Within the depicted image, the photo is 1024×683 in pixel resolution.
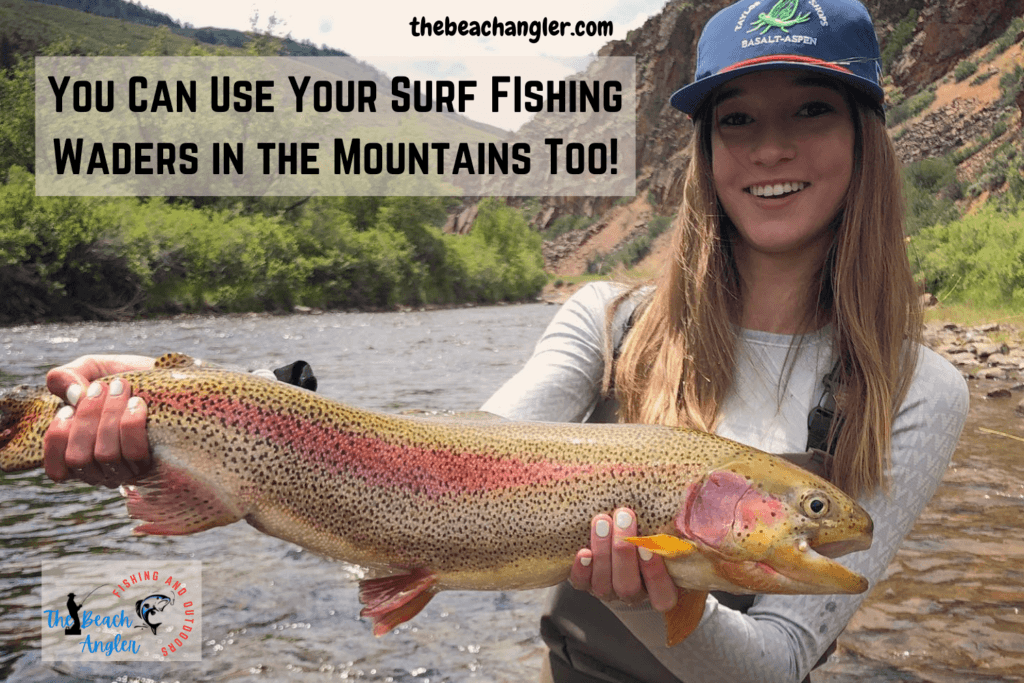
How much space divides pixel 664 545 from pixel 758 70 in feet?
4.09

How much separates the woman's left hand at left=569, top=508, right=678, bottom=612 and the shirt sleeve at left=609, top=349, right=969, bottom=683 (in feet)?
0.36

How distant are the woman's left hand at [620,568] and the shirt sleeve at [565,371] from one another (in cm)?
→ 52

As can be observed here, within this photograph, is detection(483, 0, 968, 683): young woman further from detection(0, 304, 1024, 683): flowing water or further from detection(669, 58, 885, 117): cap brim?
detection(0, 304, 1024, 683): flowing water

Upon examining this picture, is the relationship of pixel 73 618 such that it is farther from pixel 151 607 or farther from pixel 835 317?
pixel 835 317

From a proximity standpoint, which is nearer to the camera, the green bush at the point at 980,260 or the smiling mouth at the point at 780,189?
the smiling mouth at the point at 780,189

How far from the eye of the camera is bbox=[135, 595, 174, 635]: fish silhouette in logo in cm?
543

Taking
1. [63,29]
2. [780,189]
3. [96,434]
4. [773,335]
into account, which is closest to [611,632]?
[773,335]

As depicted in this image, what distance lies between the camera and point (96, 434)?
1.99 meters

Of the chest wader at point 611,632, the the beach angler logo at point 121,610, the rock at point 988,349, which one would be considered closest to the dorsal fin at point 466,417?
the chest wader at point 611,632

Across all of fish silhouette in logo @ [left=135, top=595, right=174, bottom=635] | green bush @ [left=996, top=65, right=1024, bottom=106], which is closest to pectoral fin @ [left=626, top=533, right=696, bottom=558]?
fish silhouette in logo @ [left=135, top=595, right=174, bottom=635]

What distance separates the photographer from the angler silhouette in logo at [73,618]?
17.0 feet

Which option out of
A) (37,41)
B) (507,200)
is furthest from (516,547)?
(507,200)

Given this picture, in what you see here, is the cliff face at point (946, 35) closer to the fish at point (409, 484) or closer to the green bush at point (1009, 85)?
the green bush at point (1009, 85)

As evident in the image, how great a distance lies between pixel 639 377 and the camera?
2.57m
